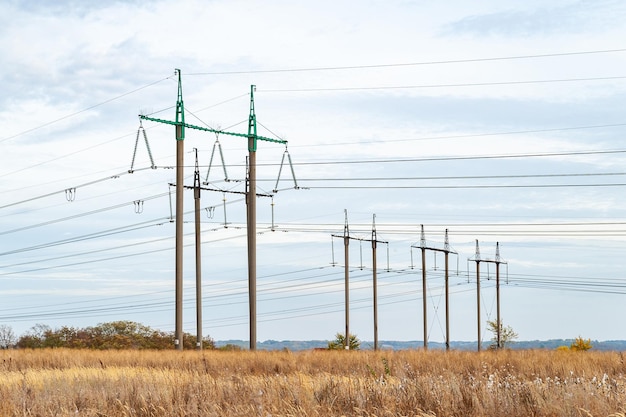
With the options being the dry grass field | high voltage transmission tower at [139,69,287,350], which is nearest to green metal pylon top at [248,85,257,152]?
high voltage transmission tower at [139,69,287,350]

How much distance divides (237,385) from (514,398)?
19.1 ft

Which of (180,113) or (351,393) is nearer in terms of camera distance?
(351,393)

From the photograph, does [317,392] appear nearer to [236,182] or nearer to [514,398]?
[514,398]

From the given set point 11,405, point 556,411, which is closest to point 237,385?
point 11,405

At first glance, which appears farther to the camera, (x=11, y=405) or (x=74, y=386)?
(x=74, y=386)

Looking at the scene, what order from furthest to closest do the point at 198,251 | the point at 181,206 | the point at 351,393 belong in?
the point at 198,251 → the point at 181,206 → the point at 351,393

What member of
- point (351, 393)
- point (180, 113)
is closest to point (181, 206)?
point (180, 113)

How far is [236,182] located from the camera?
149 feet

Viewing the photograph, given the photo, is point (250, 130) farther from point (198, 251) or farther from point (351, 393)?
point (351, 393)

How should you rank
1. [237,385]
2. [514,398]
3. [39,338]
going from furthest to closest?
[39,338] → [237,385] → [514,398]

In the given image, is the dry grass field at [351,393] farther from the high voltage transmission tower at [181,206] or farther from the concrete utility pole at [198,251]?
the concrete utility pole at [198,251]

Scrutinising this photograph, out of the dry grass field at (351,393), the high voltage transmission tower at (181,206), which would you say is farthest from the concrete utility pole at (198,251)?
the dry grass field at (351,393)

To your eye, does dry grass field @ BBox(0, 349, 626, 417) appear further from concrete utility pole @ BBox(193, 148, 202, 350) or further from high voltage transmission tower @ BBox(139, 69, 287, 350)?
concrete utility pole @ BBox(193, 148, 202, 350)

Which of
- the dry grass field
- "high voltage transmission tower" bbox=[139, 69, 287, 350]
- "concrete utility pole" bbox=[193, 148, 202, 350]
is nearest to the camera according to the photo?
the dry grass field
